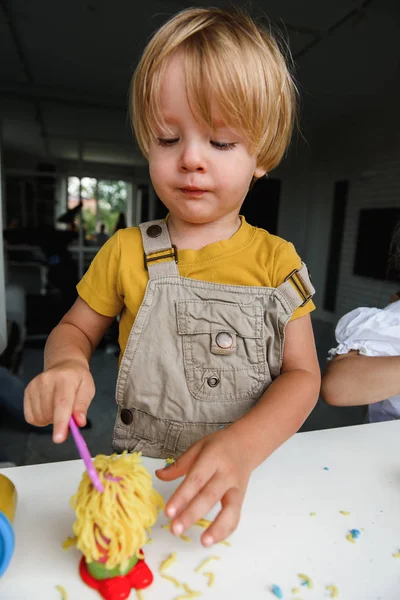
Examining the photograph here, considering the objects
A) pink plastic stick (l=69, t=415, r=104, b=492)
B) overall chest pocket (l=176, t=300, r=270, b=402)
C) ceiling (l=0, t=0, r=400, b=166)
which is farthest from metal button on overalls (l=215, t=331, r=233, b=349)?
ceiling (l=0, t=0, r=400, b=166)

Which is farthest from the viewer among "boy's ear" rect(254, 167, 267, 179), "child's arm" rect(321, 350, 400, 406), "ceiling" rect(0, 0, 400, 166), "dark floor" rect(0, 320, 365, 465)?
"ceiling" rect(0, 0, 400, 166)

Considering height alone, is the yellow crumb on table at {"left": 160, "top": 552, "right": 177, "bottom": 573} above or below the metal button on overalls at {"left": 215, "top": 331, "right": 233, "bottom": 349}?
below

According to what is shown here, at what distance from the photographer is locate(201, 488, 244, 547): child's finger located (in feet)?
1.26

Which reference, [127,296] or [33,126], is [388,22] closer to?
[127,296]

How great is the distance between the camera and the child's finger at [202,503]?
1.25 ft

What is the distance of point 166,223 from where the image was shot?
2.43 feet

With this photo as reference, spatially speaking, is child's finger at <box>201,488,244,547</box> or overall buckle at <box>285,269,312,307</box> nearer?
child's finger at <box>201,488,244,547</box>

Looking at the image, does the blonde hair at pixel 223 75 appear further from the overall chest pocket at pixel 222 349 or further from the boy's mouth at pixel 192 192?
the overall chest pocket at pixel 222 349

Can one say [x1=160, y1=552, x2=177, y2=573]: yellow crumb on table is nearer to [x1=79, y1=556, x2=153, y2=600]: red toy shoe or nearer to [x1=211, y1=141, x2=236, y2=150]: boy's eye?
[x1=79, y1=556, x2=153, y2=600]: red toy shoe

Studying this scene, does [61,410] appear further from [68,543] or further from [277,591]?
[277,591]

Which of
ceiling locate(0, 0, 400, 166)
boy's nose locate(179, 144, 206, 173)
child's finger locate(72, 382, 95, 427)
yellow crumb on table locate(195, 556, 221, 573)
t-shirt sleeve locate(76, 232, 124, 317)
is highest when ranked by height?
ceiling locate(0, 0, 400, 166)

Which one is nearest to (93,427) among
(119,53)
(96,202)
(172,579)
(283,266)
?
(283,266)

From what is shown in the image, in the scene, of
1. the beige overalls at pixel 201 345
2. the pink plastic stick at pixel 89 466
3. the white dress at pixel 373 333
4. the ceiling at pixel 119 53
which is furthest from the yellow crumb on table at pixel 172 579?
the ceiling at pixel 119 53

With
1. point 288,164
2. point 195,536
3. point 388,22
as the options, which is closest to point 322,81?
point 388,22
